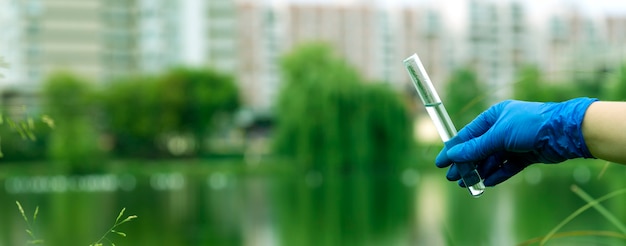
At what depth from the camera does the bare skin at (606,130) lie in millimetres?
1128

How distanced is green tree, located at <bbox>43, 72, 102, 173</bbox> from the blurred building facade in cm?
865

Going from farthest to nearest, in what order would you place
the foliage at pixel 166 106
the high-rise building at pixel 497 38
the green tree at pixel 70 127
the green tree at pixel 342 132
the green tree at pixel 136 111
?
the high-rise building at pixel 497 38
the foliage at pixel 166 106
the green tree at pixel 136 111
the green tree at pixel 70 127
the green tree at pixel 342 132

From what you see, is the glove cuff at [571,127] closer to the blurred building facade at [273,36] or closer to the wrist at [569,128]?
the wrist at [569,128]

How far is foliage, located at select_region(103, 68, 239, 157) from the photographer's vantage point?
4281 cm

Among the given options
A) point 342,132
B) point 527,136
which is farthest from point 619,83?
point 342,132

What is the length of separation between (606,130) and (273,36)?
60.5 m

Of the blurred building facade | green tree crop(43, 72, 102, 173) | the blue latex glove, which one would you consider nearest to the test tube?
the blue latex glove

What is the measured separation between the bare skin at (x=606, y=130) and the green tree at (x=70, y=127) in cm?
3102

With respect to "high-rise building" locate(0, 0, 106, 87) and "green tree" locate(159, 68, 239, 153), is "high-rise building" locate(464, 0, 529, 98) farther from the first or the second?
"high-rise building" locate(0, 0, 106, 87)

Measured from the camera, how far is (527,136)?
1.26 m

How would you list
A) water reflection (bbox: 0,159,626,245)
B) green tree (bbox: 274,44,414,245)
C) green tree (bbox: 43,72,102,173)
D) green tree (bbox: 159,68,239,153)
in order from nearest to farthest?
1. water reflection (bbox: 0,159,626,245)
2. green tree (bbox: 274,44,414,245)
3. green tree (bbox: 43,72,102,173)
4. green tree (bbox: 159,68,239,153)

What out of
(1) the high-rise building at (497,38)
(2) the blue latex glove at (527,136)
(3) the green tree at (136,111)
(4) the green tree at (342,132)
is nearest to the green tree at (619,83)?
(2) the blue latex glove at (527,136)

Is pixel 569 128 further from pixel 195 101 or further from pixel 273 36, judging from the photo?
pixel 273 36

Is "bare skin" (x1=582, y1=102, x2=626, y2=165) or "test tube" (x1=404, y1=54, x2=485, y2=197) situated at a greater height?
"test tube" (x1=404, y1=54, x2=485, y2=197)
